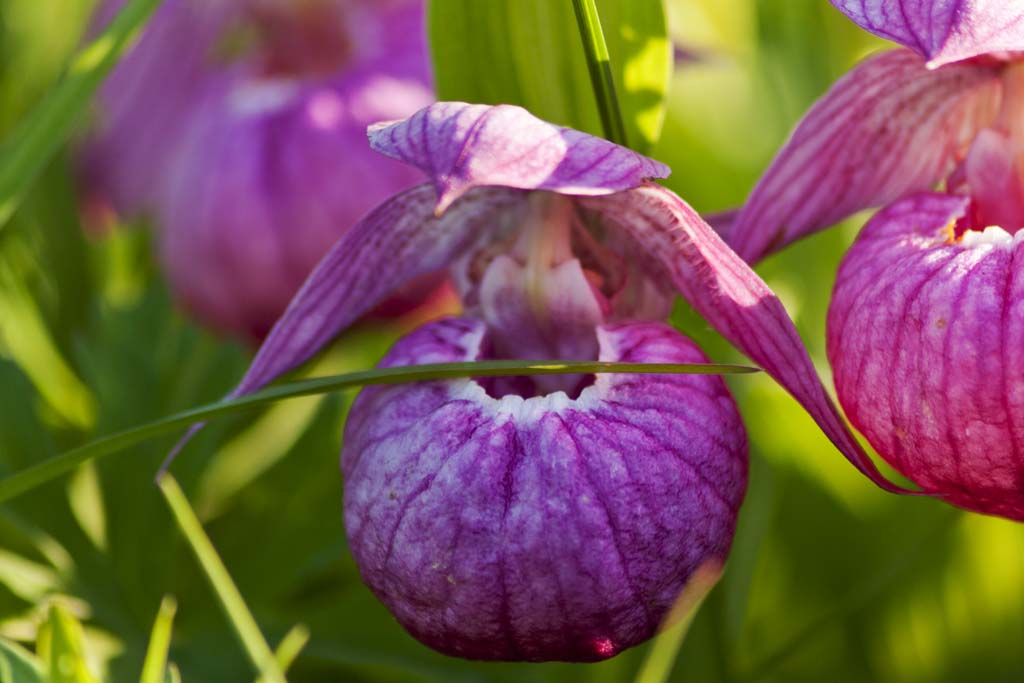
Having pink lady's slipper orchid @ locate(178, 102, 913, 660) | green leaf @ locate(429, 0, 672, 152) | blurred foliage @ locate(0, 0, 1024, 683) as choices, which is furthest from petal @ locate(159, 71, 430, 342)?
pink lady's slipper orchid @ locate(178, 102, 913, 660)

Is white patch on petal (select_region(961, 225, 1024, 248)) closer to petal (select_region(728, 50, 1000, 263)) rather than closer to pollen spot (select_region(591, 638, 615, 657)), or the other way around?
petal (select_region(728, 50, 1000, 263))

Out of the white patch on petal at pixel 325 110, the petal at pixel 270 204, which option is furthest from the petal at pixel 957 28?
the white patch on petal at pixel 325 110

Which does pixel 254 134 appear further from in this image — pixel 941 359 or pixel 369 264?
pixel 941 359

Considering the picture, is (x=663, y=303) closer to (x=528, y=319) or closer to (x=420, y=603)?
(x=528, y=319)

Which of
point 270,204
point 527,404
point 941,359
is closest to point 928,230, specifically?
point 941,359

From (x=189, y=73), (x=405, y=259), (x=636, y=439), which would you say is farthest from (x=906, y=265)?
(x=189, y=73)
